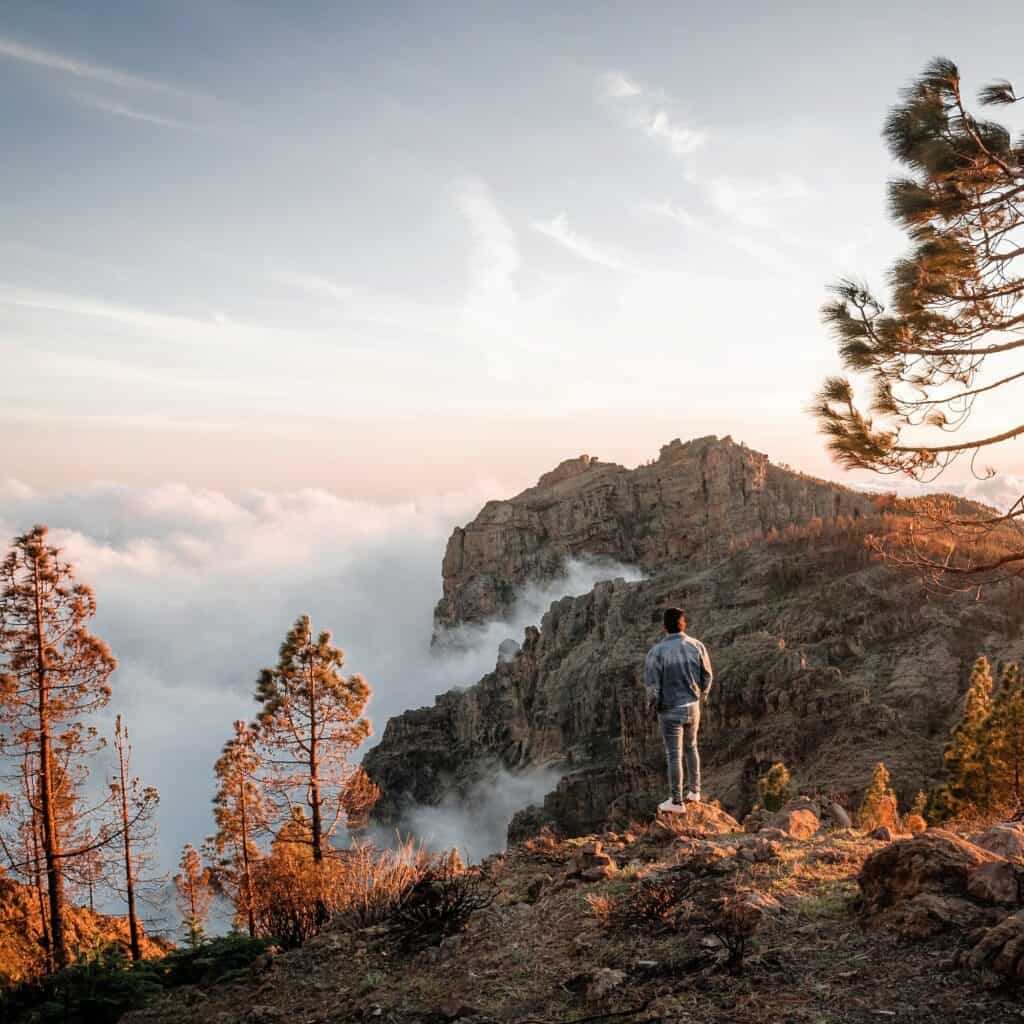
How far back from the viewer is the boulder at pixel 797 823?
875 centimetres

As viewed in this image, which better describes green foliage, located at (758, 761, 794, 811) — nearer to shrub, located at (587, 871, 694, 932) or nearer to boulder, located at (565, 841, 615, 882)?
boulder, located at (565, 841, 615, 882)

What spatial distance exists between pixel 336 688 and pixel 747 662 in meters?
64.6

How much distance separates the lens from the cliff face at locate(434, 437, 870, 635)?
5605 inches

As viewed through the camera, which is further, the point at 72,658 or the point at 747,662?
the point at 747,662


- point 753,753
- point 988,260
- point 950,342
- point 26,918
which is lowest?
point 753,753

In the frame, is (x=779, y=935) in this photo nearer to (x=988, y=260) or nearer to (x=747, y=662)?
(x=988, y=260)

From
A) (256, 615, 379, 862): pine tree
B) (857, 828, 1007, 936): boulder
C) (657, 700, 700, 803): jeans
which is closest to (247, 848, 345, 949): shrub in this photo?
(657, 700, 700, 803): jeans

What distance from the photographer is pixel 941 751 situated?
53656mm

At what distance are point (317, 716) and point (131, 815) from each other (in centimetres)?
587

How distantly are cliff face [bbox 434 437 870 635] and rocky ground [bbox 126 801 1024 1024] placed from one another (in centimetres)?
12998

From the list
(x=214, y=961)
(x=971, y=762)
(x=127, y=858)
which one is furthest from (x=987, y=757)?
(x=214, y=961)

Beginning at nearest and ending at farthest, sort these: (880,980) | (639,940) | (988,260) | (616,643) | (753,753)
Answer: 1. (880,980)
2. (639,940)
3. (988,260)
4. (753,753)
5. (616,643)

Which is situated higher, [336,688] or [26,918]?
[336,688]

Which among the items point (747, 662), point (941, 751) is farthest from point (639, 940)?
point (747, 662)
